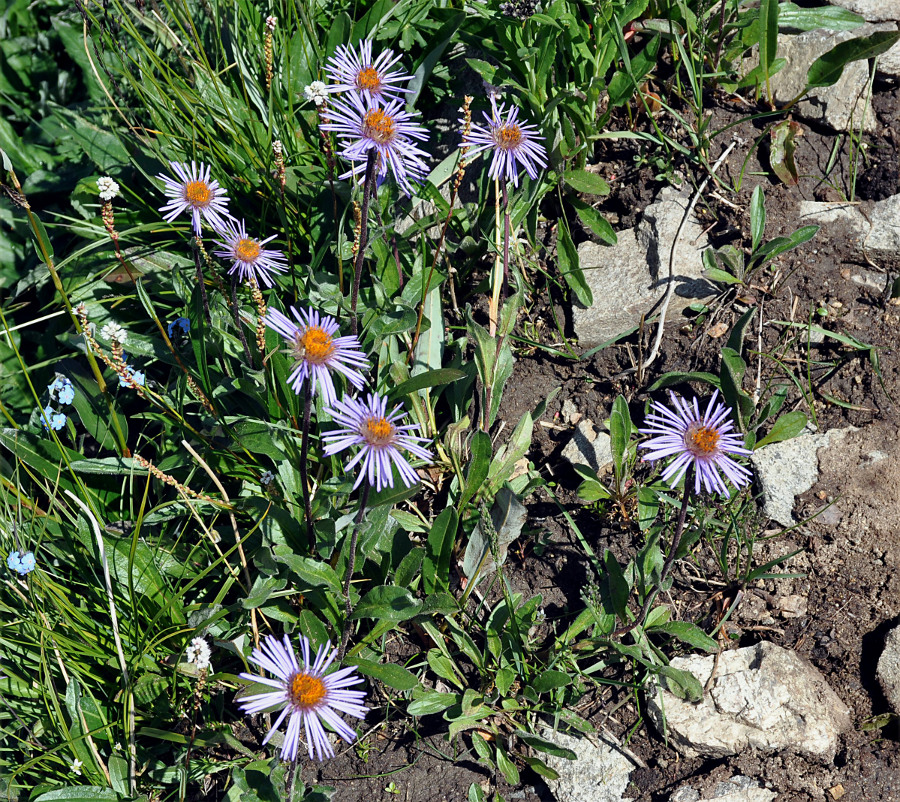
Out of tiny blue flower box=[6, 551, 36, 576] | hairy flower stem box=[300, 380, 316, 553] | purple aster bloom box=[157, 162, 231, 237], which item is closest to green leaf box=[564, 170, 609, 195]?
purple aster bloom box=[157, 162, 231, 237]

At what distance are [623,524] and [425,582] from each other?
76 centimetres

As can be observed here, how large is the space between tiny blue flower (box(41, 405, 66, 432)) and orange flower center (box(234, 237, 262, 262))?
3.30 ft

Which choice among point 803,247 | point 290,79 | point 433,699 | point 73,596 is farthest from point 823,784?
point 290,79

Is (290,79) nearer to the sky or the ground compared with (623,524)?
nearer to the sky

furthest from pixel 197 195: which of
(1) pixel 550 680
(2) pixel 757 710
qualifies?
(2) pixel 757 710

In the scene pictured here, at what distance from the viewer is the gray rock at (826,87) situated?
3383 mm

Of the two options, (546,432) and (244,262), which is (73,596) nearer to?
(244,262)

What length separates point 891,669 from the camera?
8.29 feet

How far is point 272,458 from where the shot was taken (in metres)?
2.80

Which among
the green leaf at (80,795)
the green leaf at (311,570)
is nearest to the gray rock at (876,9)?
the green leaf at (311,570)

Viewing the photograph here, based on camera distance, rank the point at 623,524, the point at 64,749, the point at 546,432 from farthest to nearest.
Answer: the point at 546,432 < the point at 623,524 < the point at 64,749

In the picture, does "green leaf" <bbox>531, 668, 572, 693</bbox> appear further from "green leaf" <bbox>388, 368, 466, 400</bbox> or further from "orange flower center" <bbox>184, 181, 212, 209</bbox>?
"orange flower center" <bbox>184, 181, 212, 209</bbox>

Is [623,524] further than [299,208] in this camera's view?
No

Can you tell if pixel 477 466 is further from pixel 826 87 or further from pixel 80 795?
pixel 826 87
